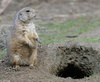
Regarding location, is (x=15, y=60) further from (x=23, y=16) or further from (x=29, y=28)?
(x=23, y=16)

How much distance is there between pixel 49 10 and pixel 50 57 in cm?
763

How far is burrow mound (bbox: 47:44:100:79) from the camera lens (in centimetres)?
689

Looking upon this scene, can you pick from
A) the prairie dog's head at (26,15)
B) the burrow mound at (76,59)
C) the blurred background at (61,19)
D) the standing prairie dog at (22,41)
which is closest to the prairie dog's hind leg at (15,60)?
the standing prairie dog at (22,41)

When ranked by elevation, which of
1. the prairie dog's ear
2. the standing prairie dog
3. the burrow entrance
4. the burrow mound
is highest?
the prairie dog's ear

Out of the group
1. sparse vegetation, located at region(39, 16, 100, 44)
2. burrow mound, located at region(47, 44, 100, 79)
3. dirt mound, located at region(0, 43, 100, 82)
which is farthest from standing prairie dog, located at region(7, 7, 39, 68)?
sparse vegetation, located at region(39, 16, 100, 44)

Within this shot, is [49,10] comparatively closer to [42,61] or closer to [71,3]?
[71,3]

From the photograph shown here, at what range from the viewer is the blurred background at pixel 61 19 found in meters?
8.80

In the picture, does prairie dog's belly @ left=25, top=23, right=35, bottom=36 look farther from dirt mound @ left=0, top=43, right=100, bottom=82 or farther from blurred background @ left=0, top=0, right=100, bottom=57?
blurred background @ left=0, top=0, right=100, bottom=57

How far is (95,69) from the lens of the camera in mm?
6852

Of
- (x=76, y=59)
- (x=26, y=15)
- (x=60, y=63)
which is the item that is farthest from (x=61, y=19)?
(x=26, y=15)

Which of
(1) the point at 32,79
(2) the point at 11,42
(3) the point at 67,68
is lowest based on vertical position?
(3) the point at 67,68

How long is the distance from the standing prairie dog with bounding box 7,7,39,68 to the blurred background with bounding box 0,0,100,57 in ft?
7.28

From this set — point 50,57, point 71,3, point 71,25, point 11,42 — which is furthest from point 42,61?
point 71,3

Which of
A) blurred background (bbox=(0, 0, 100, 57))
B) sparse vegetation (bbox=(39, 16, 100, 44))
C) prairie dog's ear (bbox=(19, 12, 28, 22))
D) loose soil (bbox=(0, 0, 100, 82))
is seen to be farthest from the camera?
sparse vegetation (bbox=(39, 16, 100, 44))
